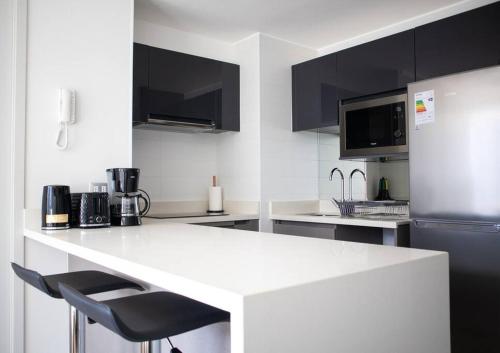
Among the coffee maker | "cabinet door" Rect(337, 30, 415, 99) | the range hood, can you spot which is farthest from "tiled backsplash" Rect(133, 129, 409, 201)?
the coffee maker

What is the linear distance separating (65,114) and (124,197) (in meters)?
0.53

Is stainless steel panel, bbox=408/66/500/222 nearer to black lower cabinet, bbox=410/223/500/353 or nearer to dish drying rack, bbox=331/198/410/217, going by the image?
black lower cabinet, bbox=410/223/500/353

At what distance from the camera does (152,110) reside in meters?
2.94

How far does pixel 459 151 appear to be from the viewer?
7.09 feet

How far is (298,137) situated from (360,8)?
1.15 m

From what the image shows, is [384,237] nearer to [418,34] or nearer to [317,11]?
[418,34]

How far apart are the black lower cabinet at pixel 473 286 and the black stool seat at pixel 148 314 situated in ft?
4.98

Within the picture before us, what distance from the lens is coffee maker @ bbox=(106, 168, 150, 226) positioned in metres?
2.15

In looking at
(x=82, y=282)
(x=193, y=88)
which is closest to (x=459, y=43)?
(x=193, y=88)

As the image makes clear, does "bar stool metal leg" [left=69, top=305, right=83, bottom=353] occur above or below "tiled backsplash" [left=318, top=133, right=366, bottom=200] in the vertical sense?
below

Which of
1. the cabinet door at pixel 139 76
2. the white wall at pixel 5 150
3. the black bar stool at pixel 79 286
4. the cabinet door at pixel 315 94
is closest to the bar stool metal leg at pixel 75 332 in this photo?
the black bar stool at pixel 79 286

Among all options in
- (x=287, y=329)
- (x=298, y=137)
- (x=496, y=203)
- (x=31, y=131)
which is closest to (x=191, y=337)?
(x=287, y=329)

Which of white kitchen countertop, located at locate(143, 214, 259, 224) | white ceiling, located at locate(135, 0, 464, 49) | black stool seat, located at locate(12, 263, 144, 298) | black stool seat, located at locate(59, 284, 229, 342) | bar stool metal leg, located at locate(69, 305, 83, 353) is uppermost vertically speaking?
white ceiling, located at locate(135, 0, 464, 49)

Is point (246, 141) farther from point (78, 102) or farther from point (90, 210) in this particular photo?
point (90, 210)
